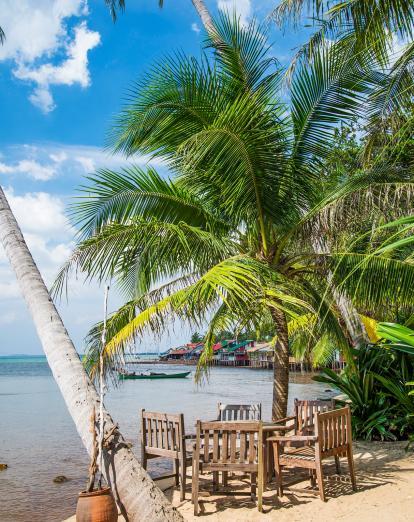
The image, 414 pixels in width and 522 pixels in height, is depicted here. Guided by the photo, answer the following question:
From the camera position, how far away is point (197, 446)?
6012 millimetres

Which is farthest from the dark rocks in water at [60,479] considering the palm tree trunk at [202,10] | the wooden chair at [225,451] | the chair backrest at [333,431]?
the palm tree trunk at [202,10]

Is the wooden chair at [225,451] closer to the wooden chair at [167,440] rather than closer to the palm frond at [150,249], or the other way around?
the wooden chair at [167,440]

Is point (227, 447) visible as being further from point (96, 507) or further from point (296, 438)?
point (96, 507)

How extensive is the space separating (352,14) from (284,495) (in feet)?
17.5

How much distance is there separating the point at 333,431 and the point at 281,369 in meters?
2.27

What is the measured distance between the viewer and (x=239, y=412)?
828 cm

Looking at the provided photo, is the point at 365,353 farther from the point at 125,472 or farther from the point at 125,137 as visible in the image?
the point at 125,472

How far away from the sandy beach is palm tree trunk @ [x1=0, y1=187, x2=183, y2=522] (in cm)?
198

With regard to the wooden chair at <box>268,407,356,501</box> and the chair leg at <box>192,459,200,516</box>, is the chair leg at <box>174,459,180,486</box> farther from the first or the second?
the wooden chair at <box>268,407,356,501</box>

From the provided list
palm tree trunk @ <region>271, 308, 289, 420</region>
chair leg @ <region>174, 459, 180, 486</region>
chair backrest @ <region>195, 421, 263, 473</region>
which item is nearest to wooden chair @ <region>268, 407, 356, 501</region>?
chair backrest @ <region>195, 421, 263, 473</region>

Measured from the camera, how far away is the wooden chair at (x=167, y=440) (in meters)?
6.54

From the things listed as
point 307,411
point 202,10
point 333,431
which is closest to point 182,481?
point 333,431

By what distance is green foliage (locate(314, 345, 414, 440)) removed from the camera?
9.28 meters

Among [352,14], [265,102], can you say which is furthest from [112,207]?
[352,14]
